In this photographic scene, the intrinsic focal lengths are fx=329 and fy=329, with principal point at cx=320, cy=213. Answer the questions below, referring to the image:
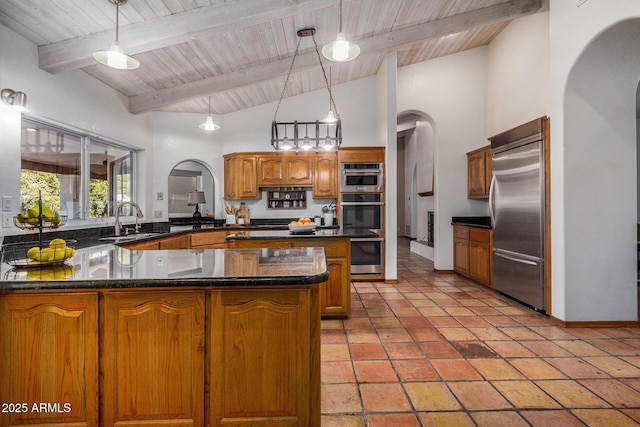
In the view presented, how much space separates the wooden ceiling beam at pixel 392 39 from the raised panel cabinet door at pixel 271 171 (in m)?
1.54

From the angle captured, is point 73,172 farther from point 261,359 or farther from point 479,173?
point 479,173

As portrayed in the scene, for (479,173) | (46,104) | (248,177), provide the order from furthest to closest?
(248,177), (479,173), (46,104)

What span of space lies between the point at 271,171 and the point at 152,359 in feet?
14.7

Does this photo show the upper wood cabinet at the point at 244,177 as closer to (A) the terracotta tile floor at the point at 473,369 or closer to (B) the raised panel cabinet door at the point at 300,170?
(B) the raised panel cabinet door at the point at 300,170

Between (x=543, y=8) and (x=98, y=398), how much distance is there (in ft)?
19.4

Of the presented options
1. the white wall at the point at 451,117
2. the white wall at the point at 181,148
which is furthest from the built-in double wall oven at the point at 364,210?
the white wall at the point at 181,148

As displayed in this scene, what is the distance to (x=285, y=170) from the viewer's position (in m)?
5.71

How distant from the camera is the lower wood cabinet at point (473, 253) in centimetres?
458

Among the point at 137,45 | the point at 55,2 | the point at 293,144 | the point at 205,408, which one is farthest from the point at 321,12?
the point at 205,408

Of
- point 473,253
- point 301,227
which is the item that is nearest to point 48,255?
point 301,227

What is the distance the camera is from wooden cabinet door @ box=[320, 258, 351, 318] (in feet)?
11.0

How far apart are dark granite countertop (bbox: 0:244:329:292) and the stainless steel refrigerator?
2.77m

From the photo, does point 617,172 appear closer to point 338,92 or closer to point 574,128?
point 574,128

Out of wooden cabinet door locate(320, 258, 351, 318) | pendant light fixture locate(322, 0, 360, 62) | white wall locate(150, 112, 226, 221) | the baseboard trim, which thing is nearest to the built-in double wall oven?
wooden cabinet door locate(320, 258, 351, 318)
